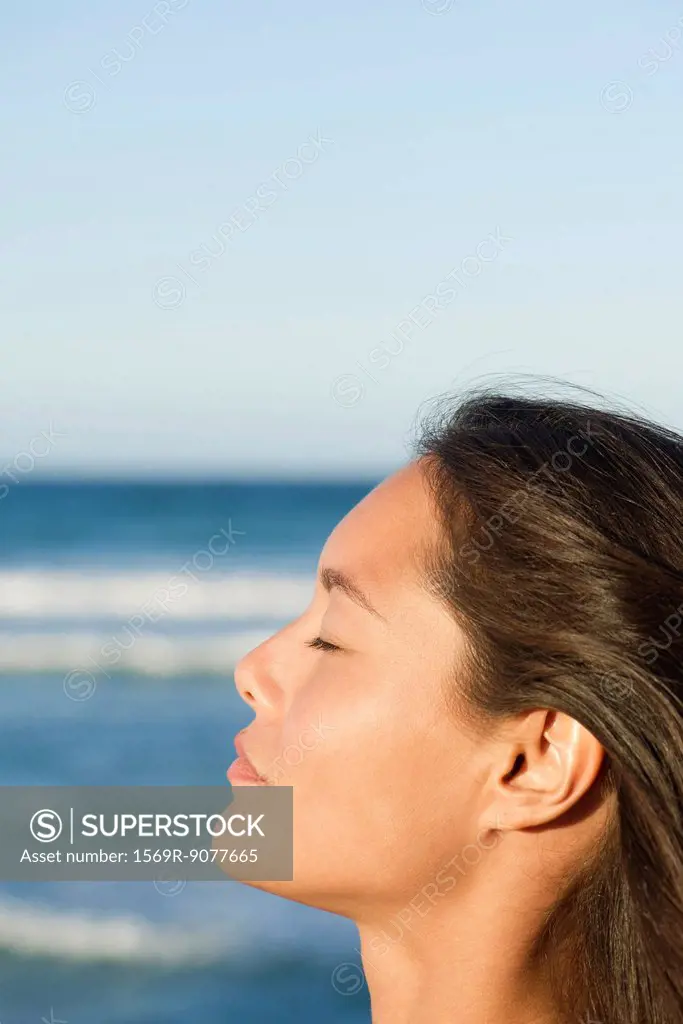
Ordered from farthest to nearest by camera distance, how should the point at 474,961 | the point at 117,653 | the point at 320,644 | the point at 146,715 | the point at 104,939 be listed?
the point at 117,653 → the point at 146,715 → the point at 104,939 → the point at 320,644 → the point at 474,961

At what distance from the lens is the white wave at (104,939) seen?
6.02 meters

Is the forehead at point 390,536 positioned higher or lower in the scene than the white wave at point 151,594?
lower

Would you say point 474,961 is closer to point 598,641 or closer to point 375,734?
point 375,734

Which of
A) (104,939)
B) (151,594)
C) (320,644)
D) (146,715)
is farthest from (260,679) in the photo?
(151,594)

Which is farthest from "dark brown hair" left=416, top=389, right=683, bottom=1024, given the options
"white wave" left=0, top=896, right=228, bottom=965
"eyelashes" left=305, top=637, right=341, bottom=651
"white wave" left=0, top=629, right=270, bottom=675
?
"white wave" left=0, top=629, right=270, bottom=675

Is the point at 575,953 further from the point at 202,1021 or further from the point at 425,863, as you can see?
the point at 202,1021

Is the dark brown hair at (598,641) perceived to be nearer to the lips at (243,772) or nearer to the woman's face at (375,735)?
the woman's face at (375,735)

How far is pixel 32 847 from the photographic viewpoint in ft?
21.7

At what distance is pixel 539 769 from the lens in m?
1.43

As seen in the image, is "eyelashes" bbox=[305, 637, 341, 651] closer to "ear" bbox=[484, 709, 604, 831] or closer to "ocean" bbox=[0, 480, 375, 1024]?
"ear" bbox=[484, 709, 604, 831]

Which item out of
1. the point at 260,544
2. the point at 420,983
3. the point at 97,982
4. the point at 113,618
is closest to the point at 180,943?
the point at 97,982

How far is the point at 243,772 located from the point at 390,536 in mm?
393

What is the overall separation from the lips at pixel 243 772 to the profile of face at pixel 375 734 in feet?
→ 0.04

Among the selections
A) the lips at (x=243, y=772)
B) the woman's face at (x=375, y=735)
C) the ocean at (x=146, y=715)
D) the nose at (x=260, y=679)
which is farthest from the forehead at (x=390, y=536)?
the ocean at (x=146, y=715)
